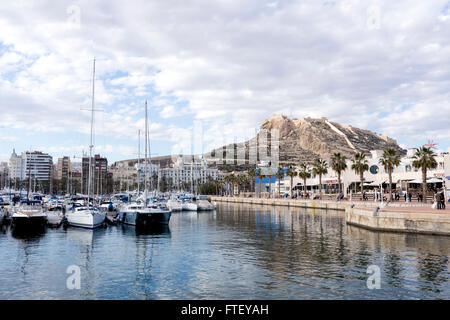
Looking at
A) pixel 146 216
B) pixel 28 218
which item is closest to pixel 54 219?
pixel 28 218

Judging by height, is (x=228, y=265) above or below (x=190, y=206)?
below

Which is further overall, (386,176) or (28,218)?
(386,176)

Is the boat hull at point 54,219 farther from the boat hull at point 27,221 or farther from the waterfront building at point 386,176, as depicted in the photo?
the waterfront building at point 386,176

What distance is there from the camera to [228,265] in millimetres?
21812

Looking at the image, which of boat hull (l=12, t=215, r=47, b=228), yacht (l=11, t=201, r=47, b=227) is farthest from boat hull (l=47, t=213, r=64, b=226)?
boat hull (l=12, t=215, r=47, b=228)

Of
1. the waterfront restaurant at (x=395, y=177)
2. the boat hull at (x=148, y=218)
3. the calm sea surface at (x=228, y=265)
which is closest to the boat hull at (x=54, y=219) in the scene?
the calm sea surface at (x=228, y=265)

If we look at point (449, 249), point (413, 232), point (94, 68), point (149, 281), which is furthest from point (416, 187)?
point (149, 281)

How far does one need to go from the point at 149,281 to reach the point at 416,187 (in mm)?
73779

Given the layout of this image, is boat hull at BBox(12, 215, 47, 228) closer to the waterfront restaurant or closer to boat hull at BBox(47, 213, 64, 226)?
boat hull at BBox(47, 213, 64, 226)

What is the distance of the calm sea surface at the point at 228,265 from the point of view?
1642 centimetres

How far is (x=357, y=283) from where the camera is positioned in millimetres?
17375

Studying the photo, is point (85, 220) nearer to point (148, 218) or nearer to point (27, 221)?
point (27, 221)

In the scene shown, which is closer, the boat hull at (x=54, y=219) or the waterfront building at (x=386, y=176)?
the boat hull at (x=54, y=219)

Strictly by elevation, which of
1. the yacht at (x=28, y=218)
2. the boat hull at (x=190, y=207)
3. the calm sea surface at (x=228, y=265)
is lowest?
the calm sea surface at (x=228, y=265)
